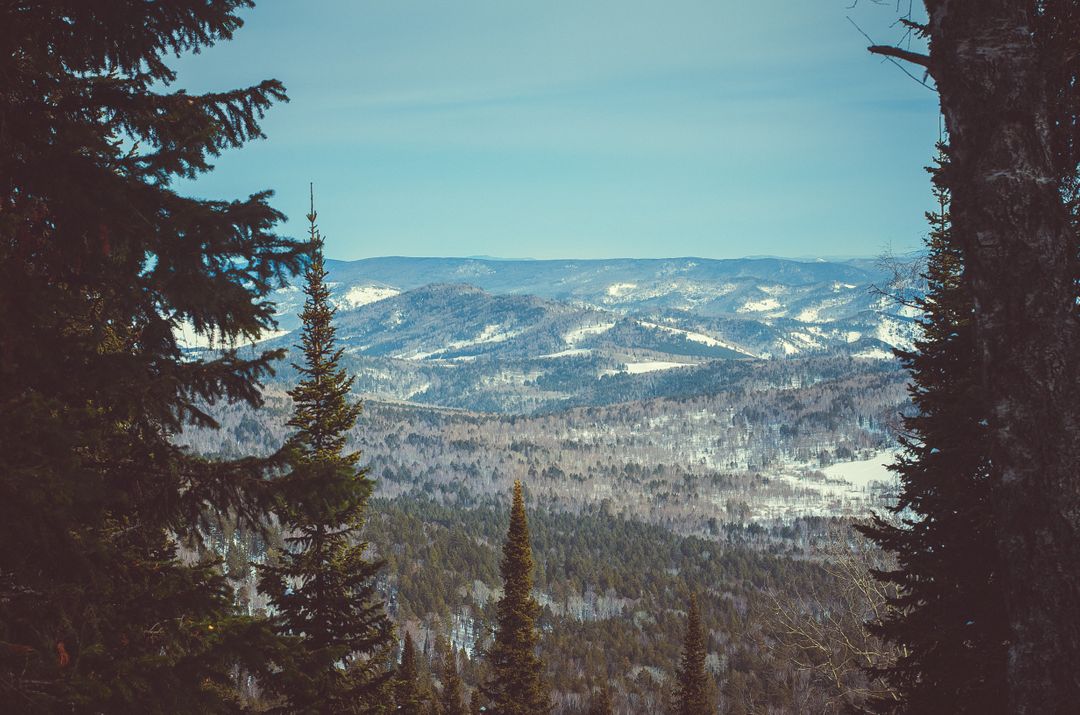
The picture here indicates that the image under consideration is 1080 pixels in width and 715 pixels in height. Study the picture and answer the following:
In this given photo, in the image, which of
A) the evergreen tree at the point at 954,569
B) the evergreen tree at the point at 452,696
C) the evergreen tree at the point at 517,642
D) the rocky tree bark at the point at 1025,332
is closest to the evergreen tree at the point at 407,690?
the evergreen tree at the point at 517,642

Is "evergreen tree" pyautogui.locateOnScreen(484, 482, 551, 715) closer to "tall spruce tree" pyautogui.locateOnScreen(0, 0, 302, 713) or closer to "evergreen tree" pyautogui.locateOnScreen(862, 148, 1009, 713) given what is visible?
"evergreen tree" pyautogui.locateOnScreen(862, 148, 1009, 713)

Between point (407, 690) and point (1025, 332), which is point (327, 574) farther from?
point (407, 690)

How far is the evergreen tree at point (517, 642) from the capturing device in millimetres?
22547

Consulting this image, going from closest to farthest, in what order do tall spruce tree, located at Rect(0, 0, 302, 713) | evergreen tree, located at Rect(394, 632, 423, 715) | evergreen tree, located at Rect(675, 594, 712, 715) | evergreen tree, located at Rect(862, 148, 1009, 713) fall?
tall spruce tree, located at Rect(0, 0, 302, 713), evergreen tree, located at Rect(862, 148, 1009, 713), evergreen tree, located at Rect(394, 632, 423, 715), evergreen tree, located at Rect(675, 594, 712, 715)

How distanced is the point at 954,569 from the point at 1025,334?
22.4ft

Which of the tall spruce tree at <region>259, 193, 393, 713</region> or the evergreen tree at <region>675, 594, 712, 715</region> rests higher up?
the tall spruce tree at <region>259, 193, 393, 713</region>

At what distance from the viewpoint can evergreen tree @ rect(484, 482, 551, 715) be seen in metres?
22.5

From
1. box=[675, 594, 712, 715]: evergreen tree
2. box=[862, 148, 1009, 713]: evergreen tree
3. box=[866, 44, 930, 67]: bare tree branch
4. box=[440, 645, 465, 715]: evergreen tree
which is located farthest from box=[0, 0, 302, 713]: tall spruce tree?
box=[440, 645, 465, 715]: evergreen tree

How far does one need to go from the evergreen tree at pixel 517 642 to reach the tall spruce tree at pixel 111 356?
17.6 meters

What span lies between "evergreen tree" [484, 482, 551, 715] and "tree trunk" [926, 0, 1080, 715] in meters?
18.5

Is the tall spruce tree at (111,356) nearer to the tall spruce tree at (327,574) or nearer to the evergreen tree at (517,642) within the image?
the tall spruce tree at (327,574)

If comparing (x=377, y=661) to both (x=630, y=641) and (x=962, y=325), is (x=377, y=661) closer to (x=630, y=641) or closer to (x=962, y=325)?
(x=962, y=325)

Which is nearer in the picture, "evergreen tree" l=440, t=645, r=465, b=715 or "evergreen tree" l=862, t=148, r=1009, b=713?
"evergreen tree" l=862, t=148, r=1009, b=713

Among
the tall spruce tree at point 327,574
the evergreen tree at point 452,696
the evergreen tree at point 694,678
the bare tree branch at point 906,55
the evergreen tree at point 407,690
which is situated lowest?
the evergreen tree at point 452,696
